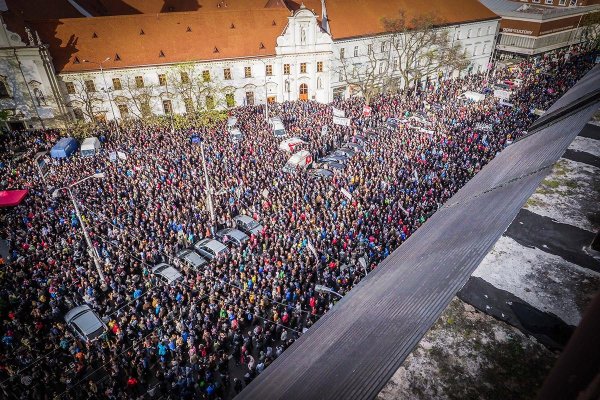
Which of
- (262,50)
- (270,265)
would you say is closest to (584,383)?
(270,265)

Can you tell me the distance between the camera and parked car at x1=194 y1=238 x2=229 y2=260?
68.1 ft

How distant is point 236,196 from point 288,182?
4.09 metres

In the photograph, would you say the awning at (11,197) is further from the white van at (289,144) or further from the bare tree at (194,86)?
the white van at (289,144)

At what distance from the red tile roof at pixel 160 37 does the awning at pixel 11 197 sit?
67.1ft

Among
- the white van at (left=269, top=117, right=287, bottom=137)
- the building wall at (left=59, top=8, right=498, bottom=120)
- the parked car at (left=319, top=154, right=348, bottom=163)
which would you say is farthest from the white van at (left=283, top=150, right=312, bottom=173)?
the building wall at (left=59, top=8, right=498, bottom=120)

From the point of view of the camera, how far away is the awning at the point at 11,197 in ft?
81.3

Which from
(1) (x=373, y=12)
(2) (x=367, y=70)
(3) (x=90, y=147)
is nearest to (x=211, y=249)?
(3) (x=90, y=147)

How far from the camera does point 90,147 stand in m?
32.9

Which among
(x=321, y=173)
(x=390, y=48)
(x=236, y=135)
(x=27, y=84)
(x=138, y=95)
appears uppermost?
(x=390, y=48)

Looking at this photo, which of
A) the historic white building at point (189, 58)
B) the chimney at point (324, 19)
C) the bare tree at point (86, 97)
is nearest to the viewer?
the historic white building at point (189, 58)

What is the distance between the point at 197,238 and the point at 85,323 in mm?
7752

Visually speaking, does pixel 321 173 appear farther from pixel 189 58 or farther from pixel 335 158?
pixel 189 58

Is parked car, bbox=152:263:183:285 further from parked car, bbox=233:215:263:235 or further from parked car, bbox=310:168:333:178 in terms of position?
parked car, bbox=310:168:333:178

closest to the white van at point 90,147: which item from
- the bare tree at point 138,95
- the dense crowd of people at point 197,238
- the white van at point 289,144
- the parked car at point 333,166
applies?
the dense crowd of people at point 197,238
